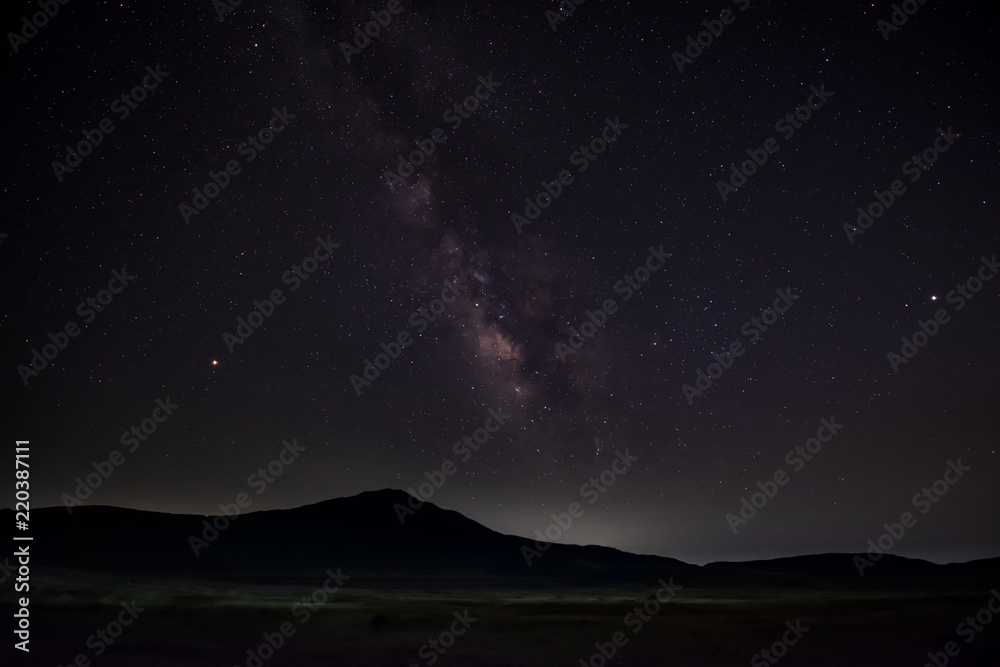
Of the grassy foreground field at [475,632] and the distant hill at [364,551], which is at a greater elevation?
the grassy foreground field at [475,632]

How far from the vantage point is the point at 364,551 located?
224ft

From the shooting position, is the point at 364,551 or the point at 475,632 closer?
the point at 475,632

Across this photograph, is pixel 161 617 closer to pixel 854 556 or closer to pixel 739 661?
pixel 739 661

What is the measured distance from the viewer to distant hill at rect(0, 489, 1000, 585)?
161 feet

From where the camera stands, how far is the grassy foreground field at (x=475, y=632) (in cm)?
1276

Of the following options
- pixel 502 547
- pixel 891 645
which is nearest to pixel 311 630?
pixel 891 645

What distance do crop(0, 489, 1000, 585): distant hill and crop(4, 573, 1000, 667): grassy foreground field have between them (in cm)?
2441

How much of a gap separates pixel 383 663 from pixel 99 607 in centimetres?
947

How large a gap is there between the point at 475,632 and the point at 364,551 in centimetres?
5737

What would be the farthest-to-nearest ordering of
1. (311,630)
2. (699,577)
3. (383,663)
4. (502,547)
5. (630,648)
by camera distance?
(502,547), (699,577), (311,630), (630,648), (383,663)

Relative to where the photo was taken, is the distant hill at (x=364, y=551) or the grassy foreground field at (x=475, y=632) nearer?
the grassy foreground field at (x=475, y=632)

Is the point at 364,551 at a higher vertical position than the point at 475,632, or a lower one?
lower

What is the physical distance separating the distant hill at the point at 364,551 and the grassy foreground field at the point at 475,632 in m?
24.4

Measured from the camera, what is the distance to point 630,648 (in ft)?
45.8
